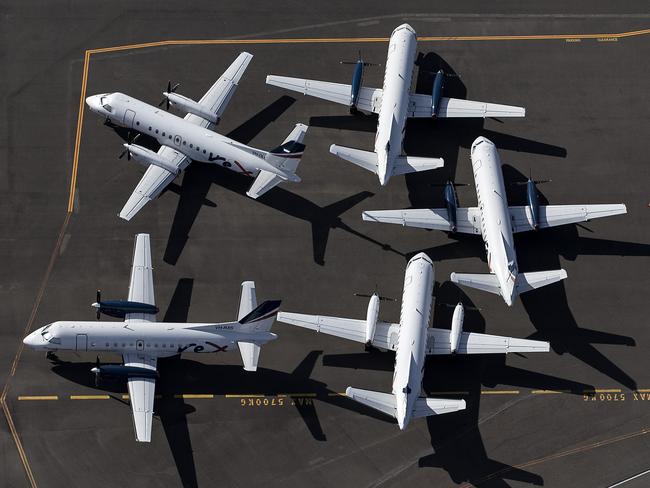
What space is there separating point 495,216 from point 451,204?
12.8 feet

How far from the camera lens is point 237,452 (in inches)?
2881

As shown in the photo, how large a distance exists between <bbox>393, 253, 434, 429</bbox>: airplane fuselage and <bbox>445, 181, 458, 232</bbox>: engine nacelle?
3.64 meters

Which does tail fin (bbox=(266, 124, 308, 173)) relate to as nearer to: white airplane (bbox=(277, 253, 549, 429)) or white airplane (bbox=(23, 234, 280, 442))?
white airplane (bbox=(23, 234, 280, 442))

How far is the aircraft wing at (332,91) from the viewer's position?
269ft

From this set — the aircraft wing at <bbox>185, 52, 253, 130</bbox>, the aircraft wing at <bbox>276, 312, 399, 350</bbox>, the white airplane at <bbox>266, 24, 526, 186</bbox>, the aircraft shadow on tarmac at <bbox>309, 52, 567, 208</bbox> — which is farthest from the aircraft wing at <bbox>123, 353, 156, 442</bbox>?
the aircraft shadow on tarmac at <bbox>309, 52, 567, 208</bbox>

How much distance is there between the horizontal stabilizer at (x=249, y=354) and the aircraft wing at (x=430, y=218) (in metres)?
13.8

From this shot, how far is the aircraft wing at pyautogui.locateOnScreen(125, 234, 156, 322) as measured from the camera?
74.2m

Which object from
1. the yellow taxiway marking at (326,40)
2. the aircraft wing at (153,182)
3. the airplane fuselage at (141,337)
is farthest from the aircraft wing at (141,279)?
the yellow taxiway marking at (326,40)

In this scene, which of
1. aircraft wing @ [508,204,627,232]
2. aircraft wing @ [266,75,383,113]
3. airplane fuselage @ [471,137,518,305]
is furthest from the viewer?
aircraft wing @ [266,75,383,113]

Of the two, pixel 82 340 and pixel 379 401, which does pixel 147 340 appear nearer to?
pixel 82 340

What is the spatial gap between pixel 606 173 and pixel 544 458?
81.7ft

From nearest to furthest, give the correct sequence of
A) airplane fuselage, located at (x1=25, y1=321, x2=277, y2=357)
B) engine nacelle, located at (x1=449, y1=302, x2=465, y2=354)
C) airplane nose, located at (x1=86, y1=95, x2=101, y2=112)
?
1. airplane fuselage, located at (x1=25, y1=321, x2=277, y2=357)
2. engine nacelle, located at (x1=449, y1=302, x2=465, y2=354)
3. airplane nose, located at (x1=86, y1=95, x2=101, y2=112)

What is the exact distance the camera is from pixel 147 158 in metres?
77.9

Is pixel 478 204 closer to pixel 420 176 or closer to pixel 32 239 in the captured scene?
pixel 420 176
